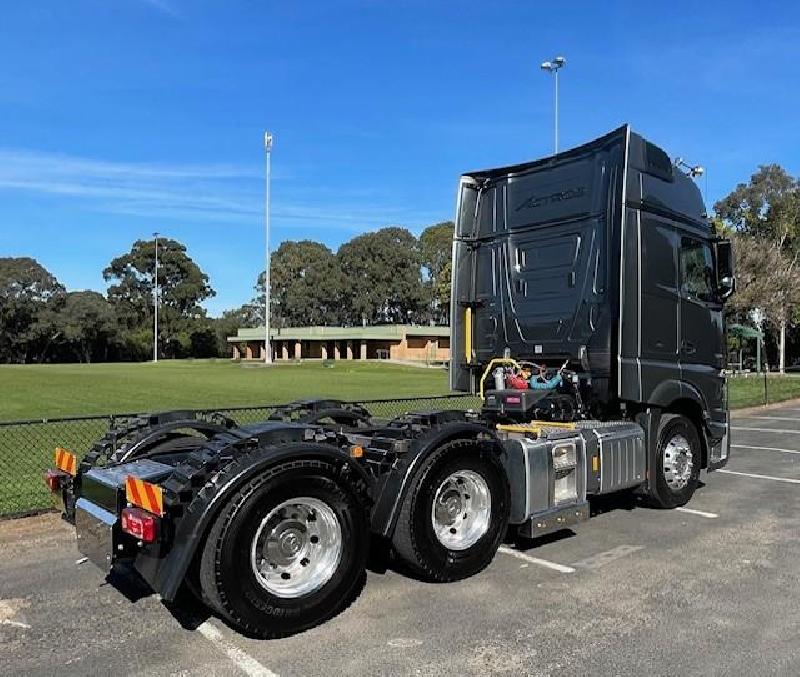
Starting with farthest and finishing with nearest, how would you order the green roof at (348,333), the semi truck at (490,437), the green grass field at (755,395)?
1. the green roof at (348,333)
2. the green grass field at (755,395)
3. the semi truck at (490,437)

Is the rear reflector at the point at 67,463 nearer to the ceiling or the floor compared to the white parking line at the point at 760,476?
nearer to the ceiling

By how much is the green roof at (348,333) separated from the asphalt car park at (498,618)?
225ft

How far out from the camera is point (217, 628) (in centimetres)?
439

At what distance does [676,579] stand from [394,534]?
2.11m

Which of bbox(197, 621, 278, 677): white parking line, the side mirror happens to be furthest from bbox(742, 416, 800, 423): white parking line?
bbox(197, 621, 278, 677): white parking line

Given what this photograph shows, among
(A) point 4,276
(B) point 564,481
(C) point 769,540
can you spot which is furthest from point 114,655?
(A) point 4,276

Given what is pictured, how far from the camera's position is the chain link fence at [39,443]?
7.42m

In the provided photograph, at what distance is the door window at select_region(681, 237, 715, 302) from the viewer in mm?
7402

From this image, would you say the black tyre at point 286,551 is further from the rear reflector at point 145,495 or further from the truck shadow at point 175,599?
the truck shadow at point 175,599

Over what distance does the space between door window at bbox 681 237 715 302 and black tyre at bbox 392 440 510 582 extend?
3.35 meters

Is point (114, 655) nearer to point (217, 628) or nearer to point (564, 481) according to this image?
point (217, 628)

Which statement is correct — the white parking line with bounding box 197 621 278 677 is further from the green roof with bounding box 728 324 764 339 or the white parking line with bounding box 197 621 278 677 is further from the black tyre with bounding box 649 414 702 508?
the green roof with bounding box 728 324 764 339

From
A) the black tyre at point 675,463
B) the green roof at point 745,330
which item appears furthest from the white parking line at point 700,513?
the green roof at point 745,330

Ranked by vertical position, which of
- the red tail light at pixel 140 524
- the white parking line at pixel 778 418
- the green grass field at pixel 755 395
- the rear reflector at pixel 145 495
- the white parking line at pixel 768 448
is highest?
the rear reflector at pixel 145 495
